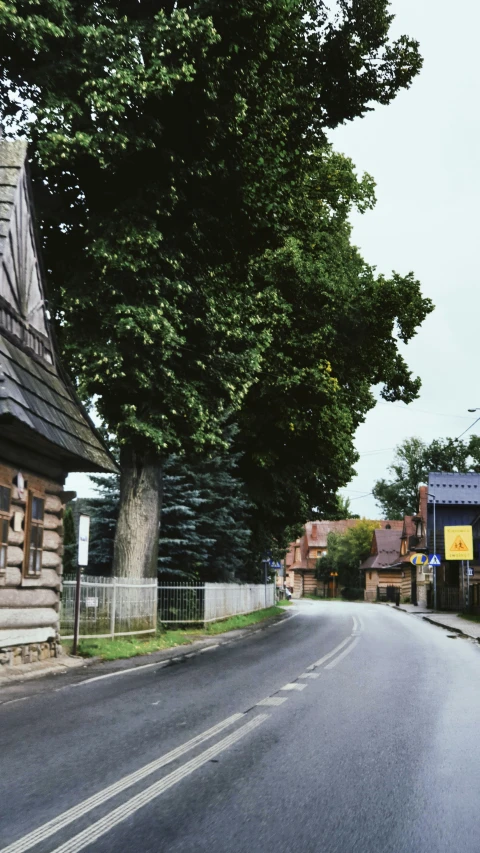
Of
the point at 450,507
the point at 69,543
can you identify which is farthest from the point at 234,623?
the point at 450,507

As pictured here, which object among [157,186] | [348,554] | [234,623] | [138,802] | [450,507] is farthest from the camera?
[348,554]

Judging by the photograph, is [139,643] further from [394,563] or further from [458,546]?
[394,563]

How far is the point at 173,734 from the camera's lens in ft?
26.0

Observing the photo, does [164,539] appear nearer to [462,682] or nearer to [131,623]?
[131,623]

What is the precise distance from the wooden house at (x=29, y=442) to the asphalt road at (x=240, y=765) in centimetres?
199

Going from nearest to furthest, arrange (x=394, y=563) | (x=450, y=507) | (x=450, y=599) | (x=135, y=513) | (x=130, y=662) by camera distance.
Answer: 1. (x=130, y=662)
2. (x=135, y=513)
3. (x=450, y=599)
4. (x=450, y=507)
5. (x=394, y=563)

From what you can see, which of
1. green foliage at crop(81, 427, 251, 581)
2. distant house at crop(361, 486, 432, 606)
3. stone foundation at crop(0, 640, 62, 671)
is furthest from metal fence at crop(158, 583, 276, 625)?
distant house at crop(361, 486, 432, 606)

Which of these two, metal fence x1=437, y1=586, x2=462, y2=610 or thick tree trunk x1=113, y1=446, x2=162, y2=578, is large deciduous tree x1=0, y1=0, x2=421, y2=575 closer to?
thick tree trunk x1=113, y1=446, x2=162, y2=578

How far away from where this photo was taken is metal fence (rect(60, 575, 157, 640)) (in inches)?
709

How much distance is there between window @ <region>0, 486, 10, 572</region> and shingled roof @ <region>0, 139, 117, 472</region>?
0.82m

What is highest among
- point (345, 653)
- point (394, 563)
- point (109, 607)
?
point (394, 563)

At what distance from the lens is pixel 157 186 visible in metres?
17.4

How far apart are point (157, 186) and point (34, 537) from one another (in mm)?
7002

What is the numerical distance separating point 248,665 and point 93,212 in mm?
9443
